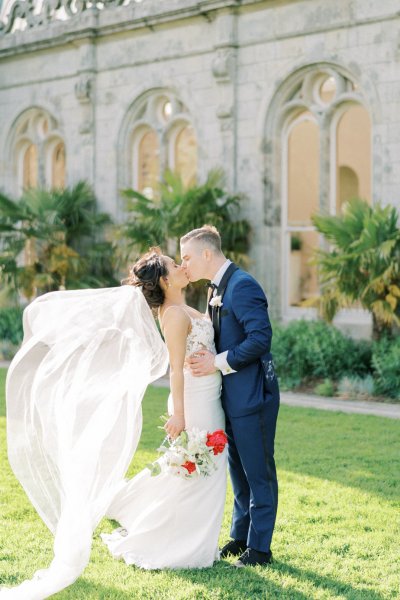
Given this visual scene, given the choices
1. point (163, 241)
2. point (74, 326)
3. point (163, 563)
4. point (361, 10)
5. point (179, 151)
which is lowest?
point (163, 563)

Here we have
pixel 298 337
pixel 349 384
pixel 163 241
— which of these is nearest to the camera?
pixel 349 384

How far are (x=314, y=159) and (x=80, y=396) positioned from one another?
8360 millimetres

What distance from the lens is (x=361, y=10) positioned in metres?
11.8

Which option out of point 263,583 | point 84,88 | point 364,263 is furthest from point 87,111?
point 263,583

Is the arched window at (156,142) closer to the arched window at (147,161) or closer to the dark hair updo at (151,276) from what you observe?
the arched window at (147,161)

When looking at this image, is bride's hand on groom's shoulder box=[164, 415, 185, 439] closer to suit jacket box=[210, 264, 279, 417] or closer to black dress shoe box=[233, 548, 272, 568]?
suit jacket box=[210, 264, 279, 417]

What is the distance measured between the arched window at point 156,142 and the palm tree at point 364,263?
3.84 metres

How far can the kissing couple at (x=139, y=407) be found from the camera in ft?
16.6

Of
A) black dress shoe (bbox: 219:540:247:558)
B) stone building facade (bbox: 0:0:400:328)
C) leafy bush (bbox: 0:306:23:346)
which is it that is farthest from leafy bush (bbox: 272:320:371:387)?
black dress shoe (bbox: 219:540:247:558)

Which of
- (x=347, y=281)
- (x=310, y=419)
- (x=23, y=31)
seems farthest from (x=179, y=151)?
(x=310, y=419)

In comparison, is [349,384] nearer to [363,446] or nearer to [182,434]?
[363,446]

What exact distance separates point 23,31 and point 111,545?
12993mm

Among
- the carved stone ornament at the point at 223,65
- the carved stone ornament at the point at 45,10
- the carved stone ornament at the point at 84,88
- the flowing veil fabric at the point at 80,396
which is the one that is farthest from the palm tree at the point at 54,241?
the flowing veil fabric at the point at 80,396

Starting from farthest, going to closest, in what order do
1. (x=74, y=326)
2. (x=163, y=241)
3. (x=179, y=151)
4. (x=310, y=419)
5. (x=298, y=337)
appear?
(x=179, y=151)
(x=163, y=241)
(x=298, y=337)
(x=310, y=419)
(x=74, y=326)
